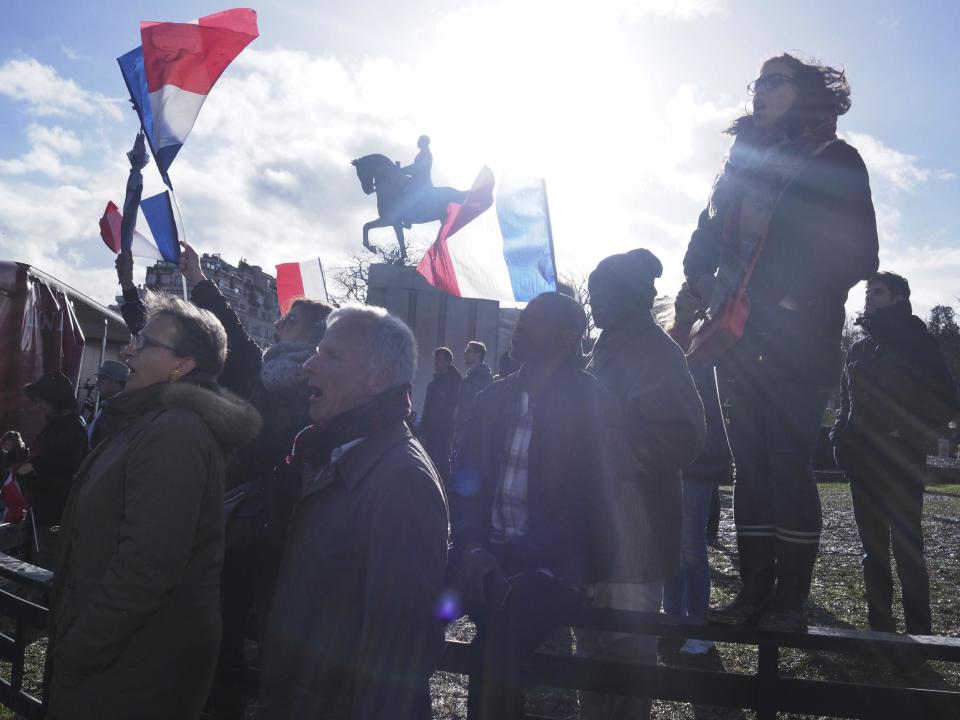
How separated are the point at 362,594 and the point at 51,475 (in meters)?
5.11

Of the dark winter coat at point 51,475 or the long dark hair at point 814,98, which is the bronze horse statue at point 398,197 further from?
the long dark hair at point 814,98

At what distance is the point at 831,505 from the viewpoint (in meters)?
11.9

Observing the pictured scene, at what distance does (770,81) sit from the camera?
262cm

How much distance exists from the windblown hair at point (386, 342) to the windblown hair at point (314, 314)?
1.07 m

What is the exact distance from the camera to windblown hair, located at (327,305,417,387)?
7.20 ft

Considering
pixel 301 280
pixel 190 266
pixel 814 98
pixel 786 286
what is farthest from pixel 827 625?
pixel 301 280

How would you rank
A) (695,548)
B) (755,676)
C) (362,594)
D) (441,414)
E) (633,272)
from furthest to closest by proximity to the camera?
1. (441,414)
2. (695,548)
3. (633,272)
4. (755,676)
5. (362,594)

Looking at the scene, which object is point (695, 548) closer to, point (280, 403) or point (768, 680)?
point (768, 680)

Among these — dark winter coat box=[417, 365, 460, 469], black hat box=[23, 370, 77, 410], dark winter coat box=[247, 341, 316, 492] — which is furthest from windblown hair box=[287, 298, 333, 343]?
dark winter coat box=[417, 365, 460, 469]

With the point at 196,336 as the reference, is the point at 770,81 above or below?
above

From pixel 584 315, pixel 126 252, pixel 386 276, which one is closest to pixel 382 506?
pixel 584 315

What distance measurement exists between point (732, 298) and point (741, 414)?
41 cm

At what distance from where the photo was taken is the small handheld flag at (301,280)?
22.0 ft

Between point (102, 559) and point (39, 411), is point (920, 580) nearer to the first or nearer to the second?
point (102, 559)
